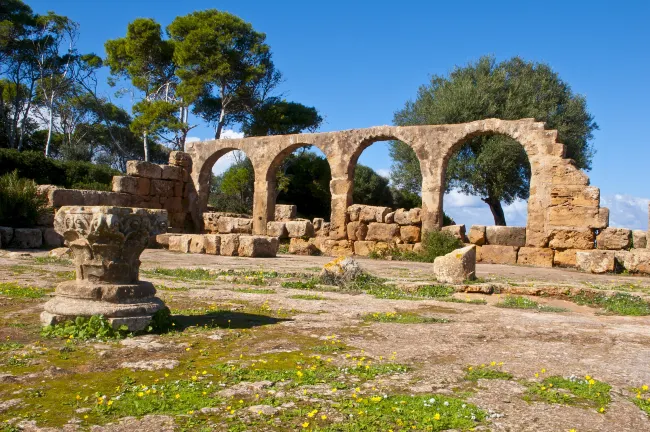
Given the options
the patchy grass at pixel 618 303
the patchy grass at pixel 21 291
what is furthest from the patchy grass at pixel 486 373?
the patchy grass at pixel 21 291

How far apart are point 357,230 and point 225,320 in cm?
1161

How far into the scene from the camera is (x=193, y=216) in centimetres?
2038

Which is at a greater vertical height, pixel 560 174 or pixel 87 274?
pixel 560 174

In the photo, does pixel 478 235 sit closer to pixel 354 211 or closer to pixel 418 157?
pixel 418 157

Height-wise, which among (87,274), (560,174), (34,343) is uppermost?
(560,174)

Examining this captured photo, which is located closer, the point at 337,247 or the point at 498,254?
the point at 498,254

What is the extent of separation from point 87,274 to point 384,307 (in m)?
3.06

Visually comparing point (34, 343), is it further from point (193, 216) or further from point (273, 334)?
point (193, 216)

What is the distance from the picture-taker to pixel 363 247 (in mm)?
16625

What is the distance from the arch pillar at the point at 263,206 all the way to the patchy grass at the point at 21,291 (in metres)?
11.8

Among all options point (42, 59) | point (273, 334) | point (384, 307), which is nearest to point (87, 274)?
point (273, 334)

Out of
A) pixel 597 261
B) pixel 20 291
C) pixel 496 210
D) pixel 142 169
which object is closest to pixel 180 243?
pixel 142 169

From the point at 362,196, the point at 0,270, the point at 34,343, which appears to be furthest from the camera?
the point at 362,196

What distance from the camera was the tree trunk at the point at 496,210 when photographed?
24625 millimetres
